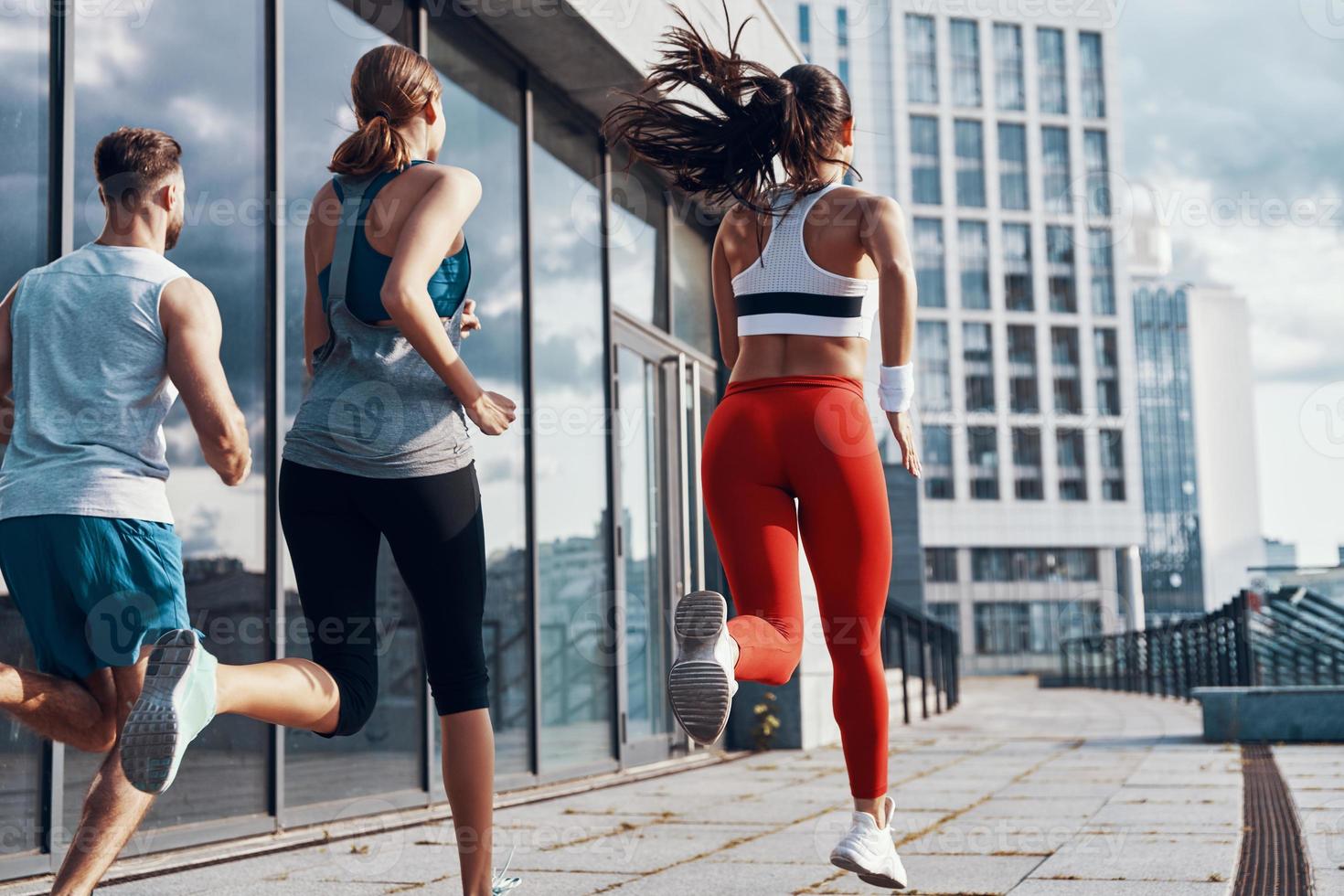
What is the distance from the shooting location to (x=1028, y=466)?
60500 mm

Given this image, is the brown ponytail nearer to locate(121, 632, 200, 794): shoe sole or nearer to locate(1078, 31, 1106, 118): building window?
locate(121, 632, 200, 794): shoe sole

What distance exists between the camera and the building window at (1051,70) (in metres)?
61.2

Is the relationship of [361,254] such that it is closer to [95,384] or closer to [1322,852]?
[95,384]

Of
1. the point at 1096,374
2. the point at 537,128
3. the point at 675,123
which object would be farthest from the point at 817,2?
the point at 675,123

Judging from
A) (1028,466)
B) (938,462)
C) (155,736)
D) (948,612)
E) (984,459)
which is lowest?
(948,612)

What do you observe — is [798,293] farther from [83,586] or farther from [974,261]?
[974,261]

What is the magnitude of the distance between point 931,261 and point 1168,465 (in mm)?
56429

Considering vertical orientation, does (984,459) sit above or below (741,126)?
above

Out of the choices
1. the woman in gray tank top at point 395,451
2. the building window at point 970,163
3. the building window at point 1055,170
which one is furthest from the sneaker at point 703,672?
the building window at point 1055,170

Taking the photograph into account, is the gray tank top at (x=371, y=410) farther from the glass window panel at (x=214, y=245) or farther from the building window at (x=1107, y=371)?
the building window at (x=1107, y=371)

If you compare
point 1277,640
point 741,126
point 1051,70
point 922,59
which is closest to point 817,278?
point 741,126

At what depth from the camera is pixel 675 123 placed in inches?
123

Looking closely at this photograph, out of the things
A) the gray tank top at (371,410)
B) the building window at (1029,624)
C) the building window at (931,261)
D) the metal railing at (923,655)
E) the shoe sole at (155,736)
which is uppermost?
the building window at (931,261)

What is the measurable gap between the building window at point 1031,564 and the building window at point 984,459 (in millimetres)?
2538
